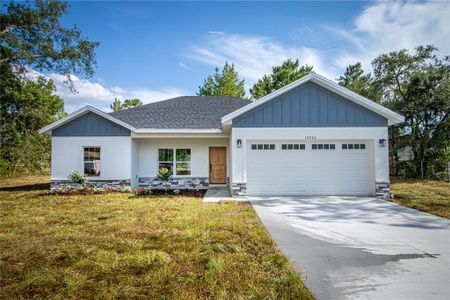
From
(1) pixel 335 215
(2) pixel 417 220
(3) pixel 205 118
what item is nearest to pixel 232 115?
(3) pixel 205 118

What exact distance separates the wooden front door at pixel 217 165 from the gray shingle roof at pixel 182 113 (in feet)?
5.31

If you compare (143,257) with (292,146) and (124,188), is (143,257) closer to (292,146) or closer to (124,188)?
(292,146)

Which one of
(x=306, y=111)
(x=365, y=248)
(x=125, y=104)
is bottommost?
(x=365, y=248)

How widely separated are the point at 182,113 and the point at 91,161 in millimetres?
5204

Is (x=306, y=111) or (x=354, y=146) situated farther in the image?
(x=354, y=146)

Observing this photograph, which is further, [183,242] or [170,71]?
[170,71]

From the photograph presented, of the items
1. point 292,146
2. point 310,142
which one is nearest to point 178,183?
point 292,146

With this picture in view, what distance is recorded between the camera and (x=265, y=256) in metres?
3.66

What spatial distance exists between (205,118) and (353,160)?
733 cm

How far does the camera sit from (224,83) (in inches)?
1121

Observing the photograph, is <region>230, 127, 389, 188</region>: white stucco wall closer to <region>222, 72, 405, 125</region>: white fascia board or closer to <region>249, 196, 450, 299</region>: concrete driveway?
<region>222, 72, 405, 125</region>: white fascia board

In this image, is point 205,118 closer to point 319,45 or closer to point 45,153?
point 319,45

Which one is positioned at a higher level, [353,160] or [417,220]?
[353,160]

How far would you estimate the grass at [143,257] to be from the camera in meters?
2.76
